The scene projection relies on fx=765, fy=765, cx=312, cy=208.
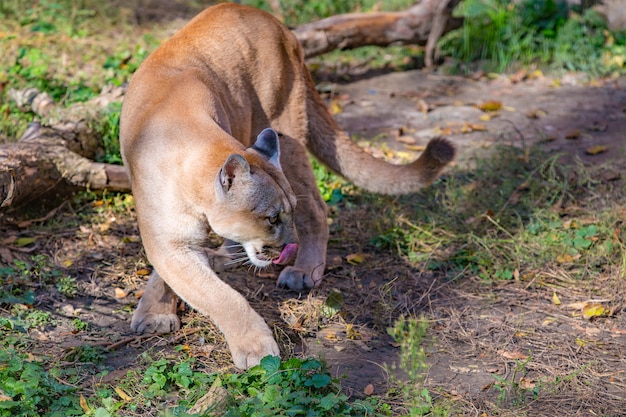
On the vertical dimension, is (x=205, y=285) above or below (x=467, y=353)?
above

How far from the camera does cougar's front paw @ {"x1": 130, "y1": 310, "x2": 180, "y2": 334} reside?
3.83 metres

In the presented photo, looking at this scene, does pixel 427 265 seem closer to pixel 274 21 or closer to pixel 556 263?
pixel 556 263

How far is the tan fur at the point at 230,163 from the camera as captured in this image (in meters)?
3.50

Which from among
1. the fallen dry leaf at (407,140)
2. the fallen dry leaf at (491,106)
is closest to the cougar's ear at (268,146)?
the fallen dry leaf at (407,140)

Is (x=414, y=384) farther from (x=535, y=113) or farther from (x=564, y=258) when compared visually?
(x=535, y=113)

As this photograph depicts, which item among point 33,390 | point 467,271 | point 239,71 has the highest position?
point 239,71

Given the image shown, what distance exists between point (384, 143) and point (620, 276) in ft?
7.93

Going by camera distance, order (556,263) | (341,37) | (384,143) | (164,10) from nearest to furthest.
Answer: (556,263) < (384,143) < (341,37) < (164,10)

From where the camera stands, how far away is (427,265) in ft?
15.3

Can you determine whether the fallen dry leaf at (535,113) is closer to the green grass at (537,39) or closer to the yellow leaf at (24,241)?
the green grass at (537,39)

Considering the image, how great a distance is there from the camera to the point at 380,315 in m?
4.11

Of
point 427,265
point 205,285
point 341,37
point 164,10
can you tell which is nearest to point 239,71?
point 205,285

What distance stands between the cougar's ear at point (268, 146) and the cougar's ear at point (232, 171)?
34cm

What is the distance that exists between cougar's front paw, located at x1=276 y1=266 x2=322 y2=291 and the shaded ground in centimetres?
8
